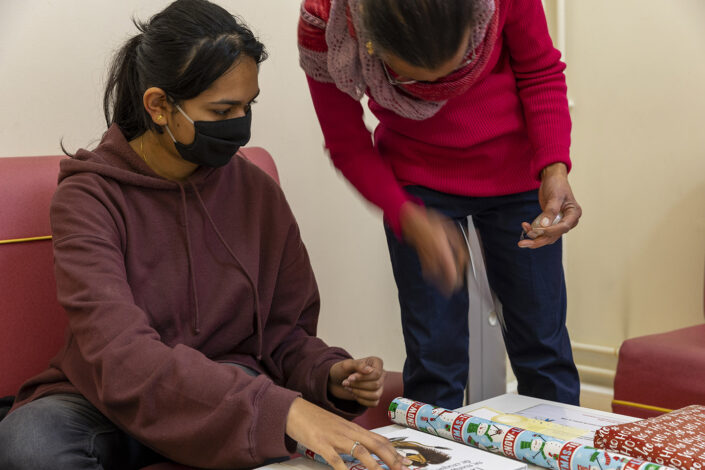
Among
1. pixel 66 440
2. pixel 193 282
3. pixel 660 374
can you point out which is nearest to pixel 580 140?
pixel 660 374

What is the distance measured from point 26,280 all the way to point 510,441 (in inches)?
30.4

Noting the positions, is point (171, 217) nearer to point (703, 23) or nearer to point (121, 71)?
point (121, 71)

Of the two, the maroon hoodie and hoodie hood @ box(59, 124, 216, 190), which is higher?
hoodie hood @ box(59, 124, 216, 190)

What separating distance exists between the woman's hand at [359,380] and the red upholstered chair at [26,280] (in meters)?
0.14

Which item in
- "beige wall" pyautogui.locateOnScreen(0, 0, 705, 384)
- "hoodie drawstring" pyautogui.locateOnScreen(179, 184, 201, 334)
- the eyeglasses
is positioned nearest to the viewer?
the eyeglasses

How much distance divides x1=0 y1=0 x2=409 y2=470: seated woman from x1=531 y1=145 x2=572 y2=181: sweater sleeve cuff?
41cm

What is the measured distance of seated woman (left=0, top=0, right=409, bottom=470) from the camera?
885 mm

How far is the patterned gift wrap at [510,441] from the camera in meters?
0.76

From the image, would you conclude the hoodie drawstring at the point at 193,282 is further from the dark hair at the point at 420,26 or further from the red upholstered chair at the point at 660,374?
the red upholstered chair at the point at 660,374

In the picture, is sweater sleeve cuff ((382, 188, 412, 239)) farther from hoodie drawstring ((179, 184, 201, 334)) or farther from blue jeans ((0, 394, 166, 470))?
blue jeans ((0, 394, 166, 470))

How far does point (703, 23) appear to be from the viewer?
2.13 metres

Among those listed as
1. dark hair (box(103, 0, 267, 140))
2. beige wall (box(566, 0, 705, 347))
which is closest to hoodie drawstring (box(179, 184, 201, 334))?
dark hair (box(103, 0, 267, 140))

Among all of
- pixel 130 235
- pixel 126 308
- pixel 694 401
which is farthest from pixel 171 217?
pixel 694 401

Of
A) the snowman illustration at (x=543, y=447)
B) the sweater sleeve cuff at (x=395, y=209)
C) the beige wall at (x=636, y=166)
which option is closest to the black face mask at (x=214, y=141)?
the sweater sleeve cuff at (x=395, y=209)
